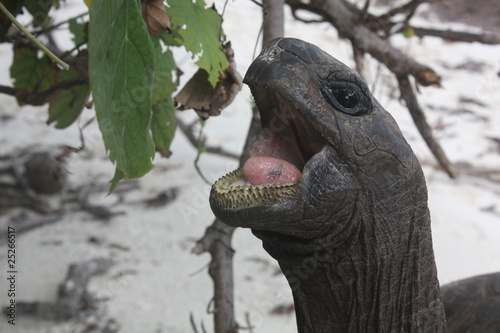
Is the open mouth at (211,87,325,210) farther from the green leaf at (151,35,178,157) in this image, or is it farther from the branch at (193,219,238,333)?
the branch at (193,219,238,333)

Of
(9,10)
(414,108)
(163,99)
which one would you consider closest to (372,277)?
(163,99)

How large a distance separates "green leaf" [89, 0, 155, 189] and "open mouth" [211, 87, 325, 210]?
191mm

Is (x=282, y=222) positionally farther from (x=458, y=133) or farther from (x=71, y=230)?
(x=458, y=133)

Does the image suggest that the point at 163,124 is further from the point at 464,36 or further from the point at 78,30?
the point at 464,36

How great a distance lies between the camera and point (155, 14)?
162 cm

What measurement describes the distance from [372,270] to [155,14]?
859mm

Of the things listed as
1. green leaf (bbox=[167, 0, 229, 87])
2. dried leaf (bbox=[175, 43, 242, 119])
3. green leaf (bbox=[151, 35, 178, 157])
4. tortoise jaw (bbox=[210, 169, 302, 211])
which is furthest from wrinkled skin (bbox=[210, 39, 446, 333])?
green leaf (bbox=[151, 35, 178, 157])

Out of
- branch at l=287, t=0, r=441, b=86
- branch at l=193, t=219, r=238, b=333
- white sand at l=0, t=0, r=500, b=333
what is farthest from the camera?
white sand at l=0, t=0, r=500, b=333

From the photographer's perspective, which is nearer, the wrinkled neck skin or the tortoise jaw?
the tortoise jaw

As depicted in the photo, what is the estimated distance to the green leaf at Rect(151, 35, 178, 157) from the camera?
186cm

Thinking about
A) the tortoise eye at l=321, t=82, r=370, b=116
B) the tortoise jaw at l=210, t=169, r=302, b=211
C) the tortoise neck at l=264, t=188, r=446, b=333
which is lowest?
the tortoise neck at l=264, t=188, r=446, b=333

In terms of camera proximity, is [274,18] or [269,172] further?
[274,18]

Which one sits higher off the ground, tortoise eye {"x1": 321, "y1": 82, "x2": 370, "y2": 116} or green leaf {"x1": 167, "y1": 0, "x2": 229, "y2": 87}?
green leaf {"x1": 167, "y1": 0, "x2": 229, "y2": 87}

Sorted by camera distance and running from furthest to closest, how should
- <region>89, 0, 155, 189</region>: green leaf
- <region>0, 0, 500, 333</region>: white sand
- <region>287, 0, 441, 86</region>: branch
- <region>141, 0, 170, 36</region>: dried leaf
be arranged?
1. <region>0, 0, 500, 333</region>: white sand
2. <region>287, 0, 441, 86</region>: branch
3. <region>141, 0, 170, 36</region>: dried leaf
4. <region>89, 0, 155, 189</region>: green leaf
